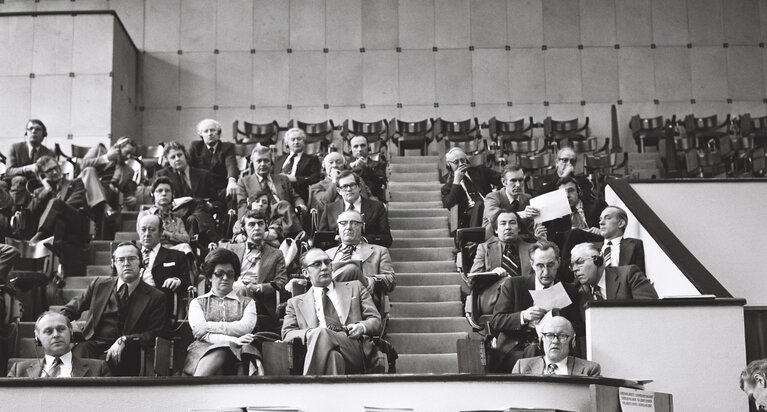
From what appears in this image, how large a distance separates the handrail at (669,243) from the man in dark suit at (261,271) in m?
2.44

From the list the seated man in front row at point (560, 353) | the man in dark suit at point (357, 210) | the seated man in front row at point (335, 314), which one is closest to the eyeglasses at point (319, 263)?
the seated man in front row at point (335, 314)

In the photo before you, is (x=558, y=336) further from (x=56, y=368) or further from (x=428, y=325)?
(x=56, y=368)

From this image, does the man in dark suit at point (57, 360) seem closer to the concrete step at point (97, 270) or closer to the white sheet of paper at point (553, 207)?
the concrete step at point (97, 270)

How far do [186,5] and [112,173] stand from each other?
5102 millimetres

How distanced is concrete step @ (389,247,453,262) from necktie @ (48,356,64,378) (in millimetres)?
3372

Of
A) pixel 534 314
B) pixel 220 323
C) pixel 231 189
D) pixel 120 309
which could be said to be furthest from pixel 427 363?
pixel 231 189

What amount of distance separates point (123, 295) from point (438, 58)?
8.35 m

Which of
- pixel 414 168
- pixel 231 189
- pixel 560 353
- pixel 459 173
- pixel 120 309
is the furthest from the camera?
pixel 414 168

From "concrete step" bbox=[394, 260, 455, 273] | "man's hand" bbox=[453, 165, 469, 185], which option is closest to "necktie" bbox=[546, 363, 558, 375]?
"concrete step" bbox=[394, 260, 455, 273]

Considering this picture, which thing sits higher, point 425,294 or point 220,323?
point 425,294

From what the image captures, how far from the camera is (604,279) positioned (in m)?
6.73

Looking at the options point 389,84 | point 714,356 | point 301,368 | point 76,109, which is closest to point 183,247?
point 301,368

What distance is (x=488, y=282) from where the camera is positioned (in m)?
7.06

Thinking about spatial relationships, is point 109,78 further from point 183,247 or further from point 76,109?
point 183,247
